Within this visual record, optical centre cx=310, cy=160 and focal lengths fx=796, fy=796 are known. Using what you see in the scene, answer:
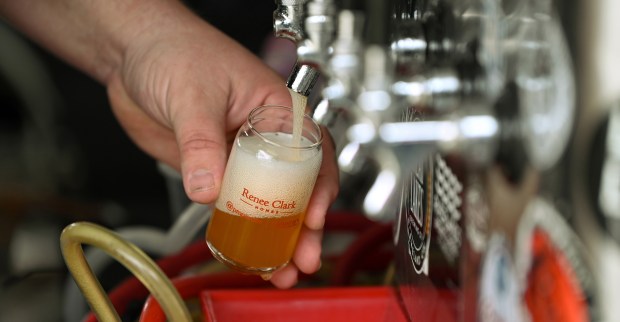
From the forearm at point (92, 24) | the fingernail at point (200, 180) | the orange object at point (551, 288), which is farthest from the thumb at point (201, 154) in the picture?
the orange object at point (551, 288)

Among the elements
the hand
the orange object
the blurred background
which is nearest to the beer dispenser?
the orange object

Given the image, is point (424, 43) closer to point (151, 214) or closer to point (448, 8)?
point (448, 8)

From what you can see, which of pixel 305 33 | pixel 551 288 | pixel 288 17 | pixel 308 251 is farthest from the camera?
pixel 305 33

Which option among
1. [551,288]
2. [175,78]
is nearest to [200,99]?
[175,78]

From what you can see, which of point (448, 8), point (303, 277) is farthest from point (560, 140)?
point (303, 277)

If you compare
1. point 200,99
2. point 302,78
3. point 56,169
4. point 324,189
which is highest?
point 302,78

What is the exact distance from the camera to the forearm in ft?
4.21

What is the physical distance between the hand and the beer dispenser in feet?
0.33

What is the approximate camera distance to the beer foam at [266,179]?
3.34 ft

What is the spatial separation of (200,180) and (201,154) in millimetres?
35

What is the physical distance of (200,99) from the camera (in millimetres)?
1121

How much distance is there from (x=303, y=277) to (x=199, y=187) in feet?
1.26

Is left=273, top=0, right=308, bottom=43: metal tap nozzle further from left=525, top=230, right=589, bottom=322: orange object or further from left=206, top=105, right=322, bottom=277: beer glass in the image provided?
left=525, top=230, right=589, bottom=322: orange object

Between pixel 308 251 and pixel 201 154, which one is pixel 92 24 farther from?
pixel 308 251
